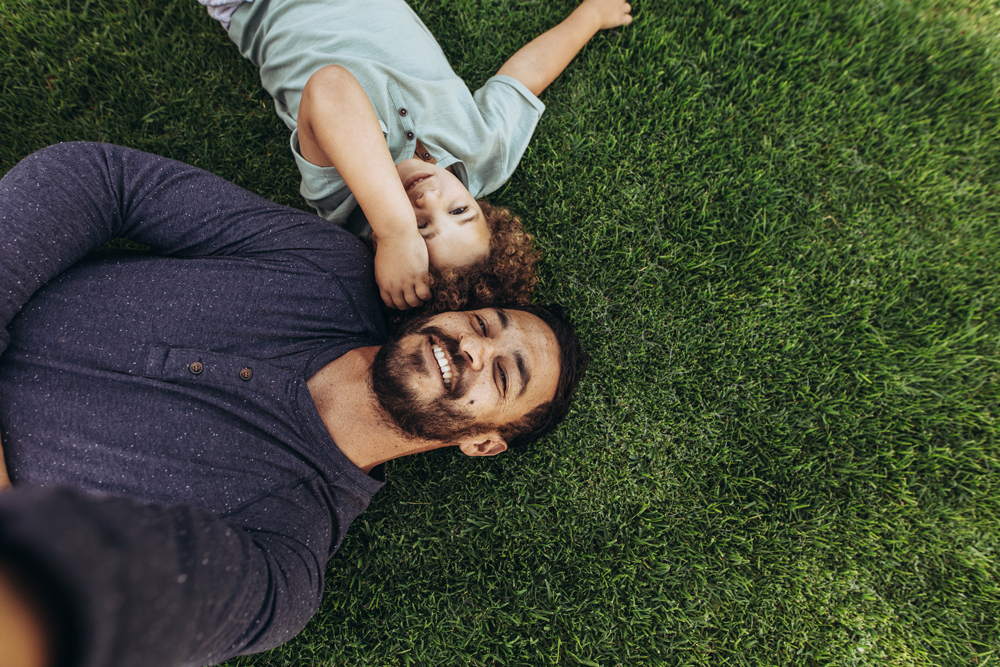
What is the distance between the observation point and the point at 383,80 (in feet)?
8.79

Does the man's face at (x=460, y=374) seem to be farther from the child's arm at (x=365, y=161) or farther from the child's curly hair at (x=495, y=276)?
the child's arm at (x=365, y=161)

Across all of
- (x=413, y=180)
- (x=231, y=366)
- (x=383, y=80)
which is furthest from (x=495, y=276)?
(x=231, y=366)

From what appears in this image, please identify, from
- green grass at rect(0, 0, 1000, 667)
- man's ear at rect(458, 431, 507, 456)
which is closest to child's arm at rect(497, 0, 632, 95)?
green grass at rect(0, 0, 1000, 667)

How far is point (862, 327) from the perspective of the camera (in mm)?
3047

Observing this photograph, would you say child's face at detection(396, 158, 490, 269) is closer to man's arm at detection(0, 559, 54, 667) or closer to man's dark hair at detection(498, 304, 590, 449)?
man's dark hair at detection(498, 304, 590, 449)

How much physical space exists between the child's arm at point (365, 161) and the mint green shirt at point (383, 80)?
0.29m

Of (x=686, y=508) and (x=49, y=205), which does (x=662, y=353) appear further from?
(x=49, y=205)


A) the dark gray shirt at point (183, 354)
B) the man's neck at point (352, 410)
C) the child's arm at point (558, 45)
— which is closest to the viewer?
the dark gray shirt at point (183, 354)

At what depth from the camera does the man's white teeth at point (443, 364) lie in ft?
7.25

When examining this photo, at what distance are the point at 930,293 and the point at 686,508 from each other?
2042 millimetres

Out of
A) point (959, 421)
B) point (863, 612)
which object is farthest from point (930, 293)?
point (863, 612)

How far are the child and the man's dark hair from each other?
26 centimetres

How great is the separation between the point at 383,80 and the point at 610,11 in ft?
5.12

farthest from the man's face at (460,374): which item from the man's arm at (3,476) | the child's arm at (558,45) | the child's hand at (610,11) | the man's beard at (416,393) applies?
the child's hand at (610,11)
